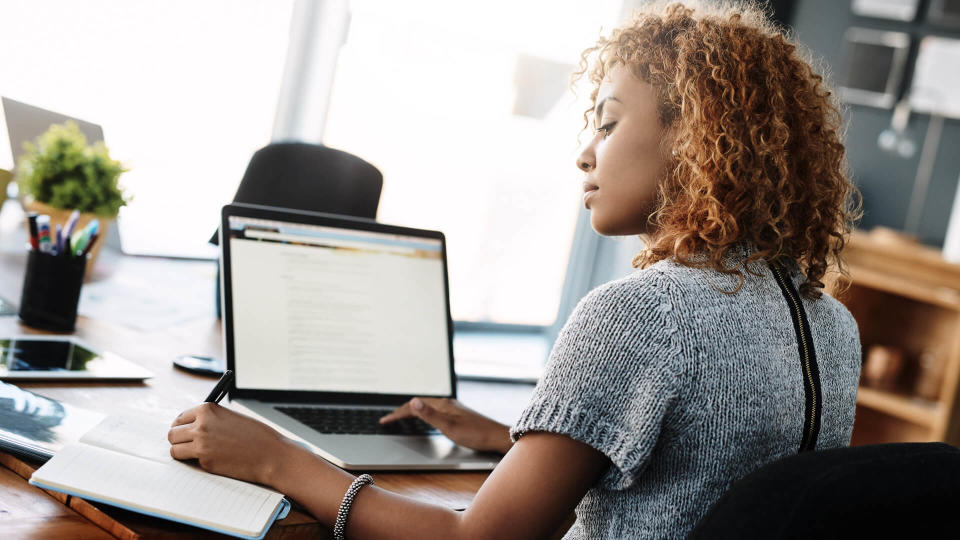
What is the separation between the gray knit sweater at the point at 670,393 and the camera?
82 centimetres

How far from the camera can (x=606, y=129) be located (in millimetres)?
1103

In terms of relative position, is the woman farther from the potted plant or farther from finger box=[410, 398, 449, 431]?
the potted plant

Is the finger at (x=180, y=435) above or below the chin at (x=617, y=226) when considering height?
below

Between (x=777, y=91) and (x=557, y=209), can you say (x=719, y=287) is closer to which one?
(x=777, y=91)

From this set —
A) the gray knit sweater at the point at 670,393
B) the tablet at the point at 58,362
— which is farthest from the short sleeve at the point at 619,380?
the tablet at the point at 58,362

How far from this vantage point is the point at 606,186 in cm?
108

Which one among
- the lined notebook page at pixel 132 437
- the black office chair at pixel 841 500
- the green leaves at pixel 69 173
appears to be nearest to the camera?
the black office chair at pixel 841 500

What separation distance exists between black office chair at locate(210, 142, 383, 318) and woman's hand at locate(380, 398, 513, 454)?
0.61 metres

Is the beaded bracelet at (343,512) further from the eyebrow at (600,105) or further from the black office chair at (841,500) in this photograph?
the eyebrow at (600,105)

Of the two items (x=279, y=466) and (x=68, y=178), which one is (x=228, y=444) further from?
(x=68, y=178)

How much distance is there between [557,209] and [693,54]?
295 cm

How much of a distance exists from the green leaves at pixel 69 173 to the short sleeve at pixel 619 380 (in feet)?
3.18

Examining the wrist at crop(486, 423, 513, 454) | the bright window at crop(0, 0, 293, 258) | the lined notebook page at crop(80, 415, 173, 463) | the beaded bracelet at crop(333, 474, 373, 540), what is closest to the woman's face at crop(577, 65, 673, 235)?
the wrist at crop(486, 423, 513, 454)

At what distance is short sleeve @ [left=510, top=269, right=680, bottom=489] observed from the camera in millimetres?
818
